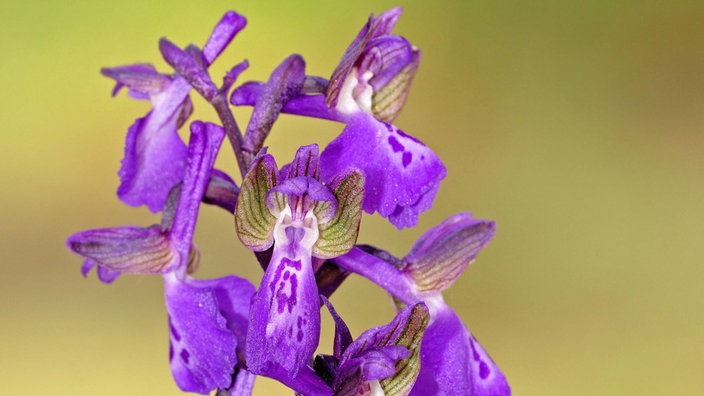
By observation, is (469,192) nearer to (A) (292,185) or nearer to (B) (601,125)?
(B) (601,125)

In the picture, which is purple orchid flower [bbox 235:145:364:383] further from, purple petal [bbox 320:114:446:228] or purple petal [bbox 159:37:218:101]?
purple petal [bbox 159:37:218:101]

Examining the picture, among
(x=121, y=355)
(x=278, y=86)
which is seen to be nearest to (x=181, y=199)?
(x=278, y=86)

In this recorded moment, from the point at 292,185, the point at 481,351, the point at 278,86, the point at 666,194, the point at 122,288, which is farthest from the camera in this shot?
the point at 666,194

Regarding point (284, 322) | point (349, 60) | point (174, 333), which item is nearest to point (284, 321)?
point (284, 322)

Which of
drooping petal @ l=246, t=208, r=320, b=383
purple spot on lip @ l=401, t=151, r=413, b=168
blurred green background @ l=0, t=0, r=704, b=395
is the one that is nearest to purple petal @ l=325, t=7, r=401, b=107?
purple spot on lip @ l=401, t=151, r=413, b=168

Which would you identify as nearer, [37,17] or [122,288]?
[122,288]

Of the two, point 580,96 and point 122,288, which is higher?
point 580,96

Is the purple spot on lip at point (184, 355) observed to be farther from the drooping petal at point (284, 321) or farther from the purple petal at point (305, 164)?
the purple petal at point (305, 164)
